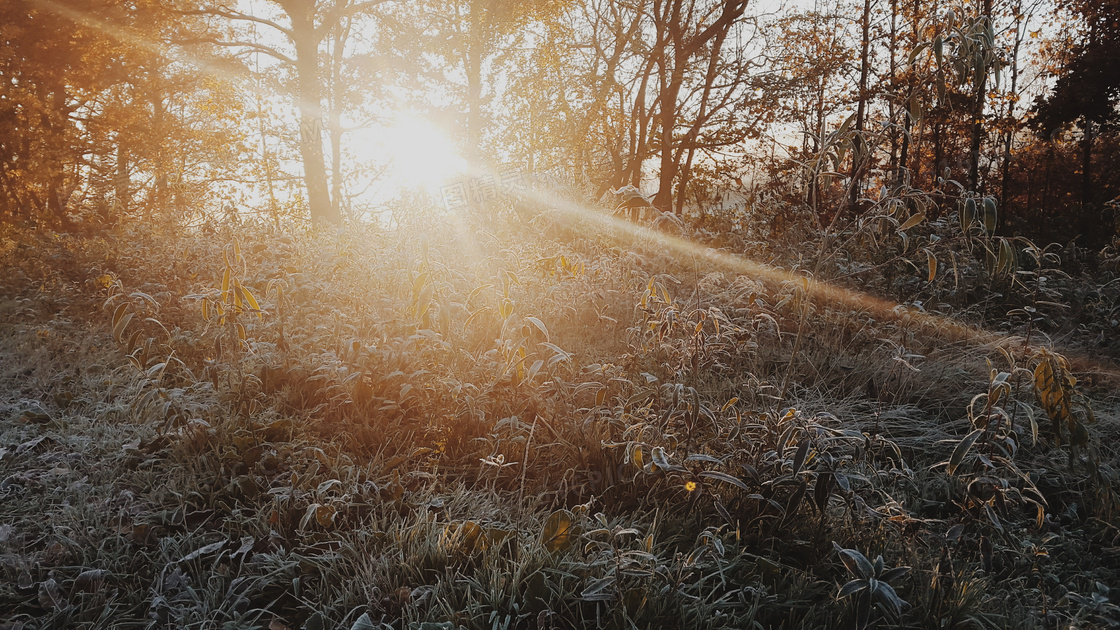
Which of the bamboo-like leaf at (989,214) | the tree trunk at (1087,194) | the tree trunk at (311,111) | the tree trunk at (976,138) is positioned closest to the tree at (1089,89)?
the tree trunk at (1087,194)

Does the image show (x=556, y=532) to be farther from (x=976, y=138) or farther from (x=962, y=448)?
(x=976, y=138)

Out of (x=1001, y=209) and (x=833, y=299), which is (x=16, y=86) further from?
(x=1001, y=209)

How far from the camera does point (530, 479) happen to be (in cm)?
225

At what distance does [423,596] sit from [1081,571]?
217 centimetres

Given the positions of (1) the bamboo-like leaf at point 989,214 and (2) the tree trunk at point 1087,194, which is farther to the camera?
(2) the tree trunk at point 1087,194

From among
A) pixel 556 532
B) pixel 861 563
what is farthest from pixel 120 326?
pixel 861 563

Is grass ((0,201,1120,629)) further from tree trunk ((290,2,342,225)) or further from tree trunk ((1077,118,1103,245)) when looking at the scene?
tree trunk ((1077,118,1103,245))

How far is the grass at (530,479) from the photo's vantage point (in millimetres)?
1605

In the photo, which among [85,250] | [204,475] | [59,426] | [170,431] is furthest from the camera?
[85,250]

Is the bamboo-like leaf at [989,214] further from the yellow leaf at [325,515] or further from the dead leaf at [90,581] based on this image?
the dead leaf at [90,581]

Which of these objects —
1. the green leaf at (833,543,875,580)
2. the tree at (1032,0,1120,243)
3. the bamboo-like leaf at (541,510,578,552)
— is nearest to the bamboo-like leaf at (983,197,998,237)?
the green leaf at (833,543,875,580)

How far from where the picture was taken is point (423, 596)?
5.00ft

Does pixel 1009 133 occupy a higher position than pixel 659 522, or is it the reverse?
pixel 1009 133

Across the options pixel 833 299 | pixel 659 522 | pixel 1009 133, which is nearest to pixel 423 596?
pixel 659 522
